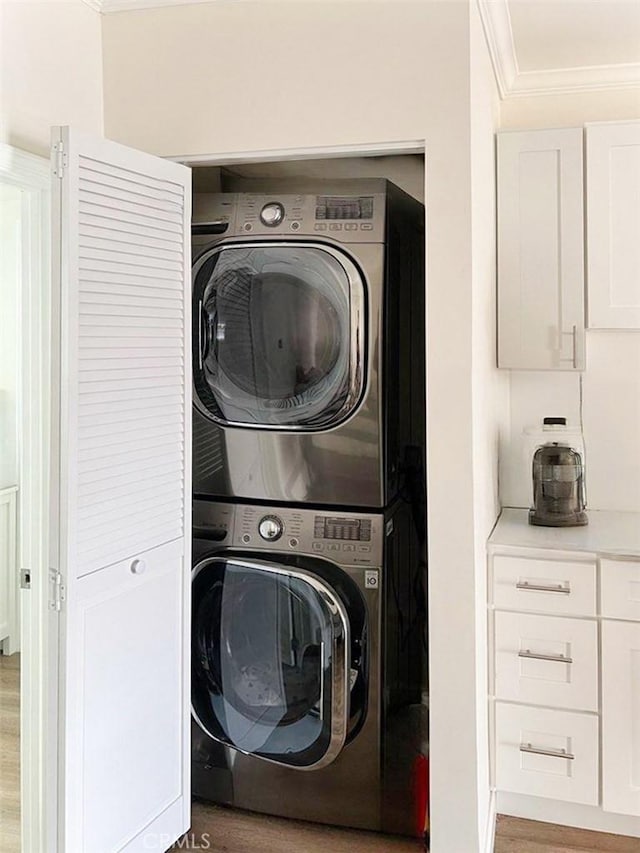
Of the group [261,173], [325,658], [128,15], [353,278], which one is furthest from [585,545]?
[128,15]

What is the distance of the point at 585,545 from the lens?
2.50 m

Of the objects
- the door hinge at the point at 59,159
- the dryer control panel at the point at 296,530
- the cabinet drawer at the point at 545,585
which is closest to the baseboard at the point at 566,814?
the cabinet drawer at the point at 545,585

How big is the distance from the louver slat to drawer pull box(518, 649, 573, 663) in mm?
1145

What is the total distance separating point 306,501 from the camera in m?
2.41

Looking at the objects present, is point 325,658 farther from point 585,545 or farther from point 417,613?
point 585,545

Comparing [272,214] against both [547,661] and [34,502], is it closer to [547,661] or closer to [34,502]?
[34,502]

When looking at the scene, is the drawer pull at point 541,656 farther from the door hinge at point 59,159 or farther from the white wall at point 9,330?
the door hinge at point 59,159

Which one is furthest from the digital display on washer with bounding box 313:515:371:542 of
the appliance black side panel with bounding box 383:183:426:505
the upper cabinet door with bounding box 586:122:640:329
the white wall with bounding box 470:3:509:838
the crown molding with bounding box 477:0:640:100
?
the crown molding with bounding box 477:0:640:100

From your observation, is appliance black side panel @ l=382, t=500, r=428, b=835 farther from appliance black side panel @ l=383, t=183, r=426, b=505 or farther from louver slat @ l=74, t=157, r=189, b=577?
louver slat @ l=74, t=157, r=189, b=577

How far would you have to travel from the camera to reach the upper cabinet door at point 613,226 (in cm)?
271

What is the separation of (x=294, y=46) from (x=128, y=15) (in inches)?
Answer: 21.7

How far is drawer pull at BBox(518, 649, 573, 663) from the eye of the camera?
8.14 ft

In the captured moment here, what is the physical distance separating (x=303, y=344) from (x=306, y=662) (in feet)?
3.19

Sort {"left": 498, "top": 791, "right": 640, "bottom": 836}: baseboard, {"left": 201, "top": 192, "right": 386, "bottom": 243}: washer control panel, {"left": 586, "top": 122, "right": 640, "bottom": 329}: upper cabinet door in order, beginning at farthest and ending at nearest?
{"left": 586, "top": 122, "right": 640, "bottom": 329}: upper cabinet door
{"left": 498, "top": 791, "right": 640, "bottom": 836}: baseboard
{"left": 201, "top": 192, "right": 386, "bottom": 243}: washer control panel
